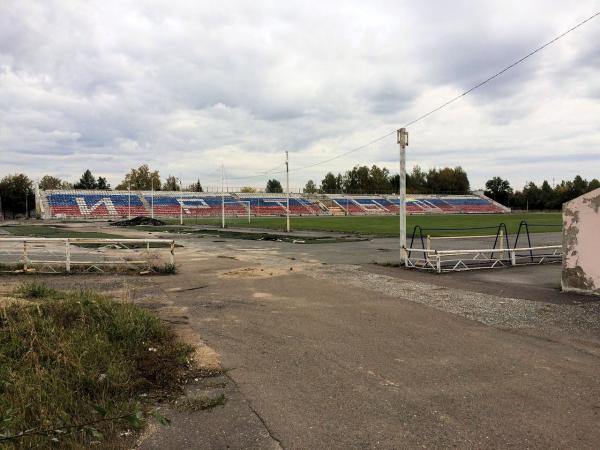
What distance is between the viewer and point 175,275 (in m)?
14.4

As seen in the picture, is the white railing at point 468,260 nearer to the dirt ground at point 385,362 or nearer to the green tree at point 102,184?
the dirt ground at point 385,362

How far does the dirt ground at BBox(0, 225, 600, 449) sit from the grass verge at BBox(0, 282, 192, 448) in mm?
503

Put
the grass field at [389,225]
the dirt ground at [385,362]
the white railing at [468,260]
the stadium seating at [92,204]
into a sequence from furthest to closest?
the stadium seating at [92,204] < the grass field at [389,225] < the white railing at [468,260] < the dirt ground at [385,362]

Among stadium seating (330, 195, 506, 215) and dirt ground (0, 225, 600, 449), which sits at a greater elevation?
stadium seating (330, 195, 506, 215)

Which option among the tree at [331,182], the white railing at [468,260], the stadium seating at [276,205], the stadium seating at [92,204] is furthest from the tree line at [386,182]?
the white railing at [468,260]

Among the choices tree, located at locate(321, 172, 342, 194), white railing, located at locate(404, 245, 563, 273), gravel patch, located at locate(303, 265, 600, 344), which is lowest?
gravel patch, located at locate(303, 265, 600, 344)

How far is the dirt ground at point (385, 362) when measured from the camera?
4109 millimetres

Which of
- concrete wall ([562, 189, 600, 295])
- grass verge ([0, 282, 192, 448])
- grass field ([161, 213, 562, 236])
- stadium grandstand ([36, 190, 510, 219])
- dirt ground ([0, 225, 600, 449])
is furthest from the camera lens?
stadium grandstand ([36, 190, 510, 219])

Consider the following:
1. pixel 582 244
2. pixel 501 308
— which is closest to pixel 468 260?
pixel 582 244

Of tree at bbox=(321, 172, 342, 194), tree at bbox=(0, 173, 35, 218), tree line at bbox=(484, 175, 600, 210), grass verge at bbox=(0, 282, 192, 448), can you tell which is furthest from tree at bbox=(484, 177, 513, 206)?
grass verge at bbox=(0, 282, 192, 448)

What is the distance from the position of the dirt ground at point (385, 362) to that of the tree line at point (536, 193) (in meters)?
128

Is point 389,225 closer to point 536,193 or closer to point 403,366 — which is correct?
point 403,366

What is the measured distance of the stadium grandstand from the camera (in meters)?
83.5

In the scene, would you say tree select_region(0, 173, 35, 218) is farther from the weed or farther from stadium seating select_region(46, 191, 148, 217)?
the weed
